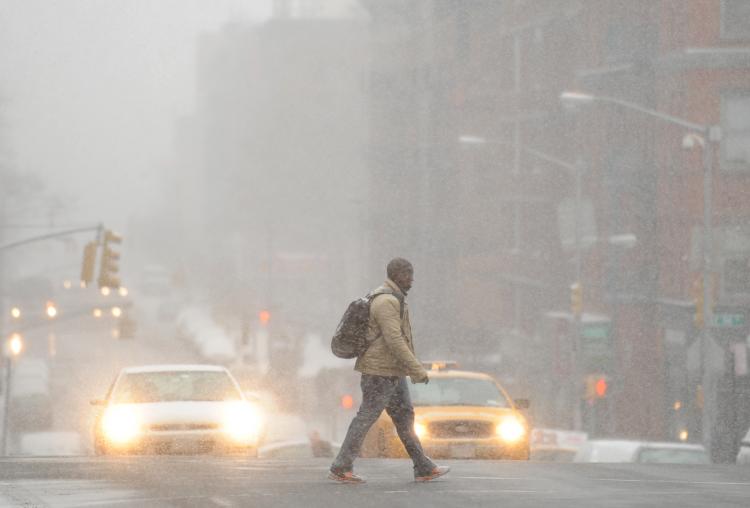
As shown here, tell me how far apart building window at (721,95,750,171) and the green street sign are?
20.6 ft

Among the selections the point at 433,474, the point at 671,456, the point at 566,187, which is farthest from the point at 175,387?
the point at 566,187

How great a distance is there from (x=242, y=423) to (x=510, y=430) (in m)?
3.14

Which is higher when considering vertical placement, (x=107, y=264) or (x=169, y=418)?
(x=107, y=264)

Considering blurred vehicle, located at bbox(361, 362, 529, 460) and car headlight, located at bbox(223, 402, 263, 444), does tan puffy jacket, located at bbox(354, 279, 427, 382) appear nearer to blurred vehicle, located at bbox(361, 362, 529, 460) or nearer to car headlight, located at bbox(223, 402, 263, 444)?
blurred vehicle, located at bbox(361, 362, 529, 460)

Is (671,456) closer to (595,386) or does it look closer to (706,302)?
(706,302)

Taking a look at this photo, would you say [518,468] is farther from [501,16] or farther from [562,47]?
[501,16]

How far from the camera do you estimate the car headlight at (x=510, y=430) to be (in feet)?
57.6

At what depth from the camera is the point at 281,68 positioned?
12081 centimetres

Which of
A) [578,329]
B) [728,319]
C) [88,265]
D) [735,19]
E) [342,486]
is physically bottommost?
[342,486]

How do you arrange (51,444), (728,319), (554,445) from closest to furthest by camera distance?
(51,444)
(554,445)
(728,319)

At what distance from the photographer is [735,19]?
1663 inches

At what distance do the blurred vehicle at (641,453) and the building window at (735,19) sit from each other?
67.7ft

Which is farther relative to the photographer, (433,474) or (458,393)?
(458,393)

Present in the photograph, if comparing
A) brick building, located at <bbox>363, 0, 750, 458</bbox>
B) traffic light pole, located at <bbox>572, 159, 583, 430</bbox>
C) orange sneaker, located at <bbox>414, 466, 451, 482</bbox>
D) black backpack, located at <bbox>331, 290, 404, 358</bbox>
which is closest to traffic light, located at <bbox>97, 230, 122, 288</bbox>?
brick building, located at <bbox>363, 0, 750, 458</bbox>
